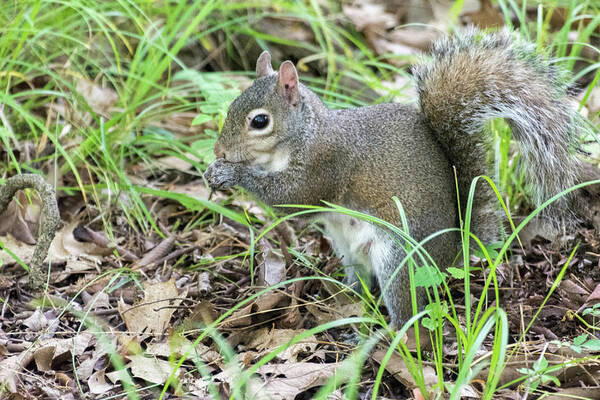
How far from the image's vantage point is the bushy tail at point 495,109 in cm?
243

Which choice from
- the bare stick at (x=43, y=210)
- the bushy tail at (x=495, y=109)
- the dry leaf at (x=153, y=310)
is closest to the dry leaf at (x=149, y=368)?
the dry leaf at (x=153, y=310)

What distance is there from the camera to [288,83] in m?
2.57

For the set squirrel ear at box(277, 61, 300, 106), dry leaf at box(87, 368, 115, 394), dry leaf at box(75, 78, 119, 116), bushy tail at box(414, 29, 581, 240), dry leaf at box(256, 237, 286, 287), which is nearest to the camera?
dry leaf at box(87, 368, 115, 394)

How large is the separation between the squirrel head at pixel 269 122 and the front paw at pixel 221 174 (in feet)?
0.08

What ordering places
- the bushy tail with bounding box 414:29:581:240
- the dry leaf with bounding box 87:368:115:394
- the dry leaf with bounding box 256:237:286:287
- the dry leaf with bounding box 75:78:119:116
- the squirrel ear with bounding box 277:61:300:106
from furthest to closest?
the dry leaf with bounding box 75:78:119:116 → the dry leaf with bounding box 256:237:286:287 → the squirrel ear with bounding box 277:61:300:106 → the bushy tail with bounding box 414:29:581:240 → the dry leaf with bounding box 87:368:115:394

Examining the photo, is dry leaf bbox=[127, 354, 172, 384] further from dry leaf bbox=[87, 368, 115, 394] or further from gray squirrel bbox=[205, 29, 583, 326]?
gray squirrel bbox=[205, 29, 583, 326]

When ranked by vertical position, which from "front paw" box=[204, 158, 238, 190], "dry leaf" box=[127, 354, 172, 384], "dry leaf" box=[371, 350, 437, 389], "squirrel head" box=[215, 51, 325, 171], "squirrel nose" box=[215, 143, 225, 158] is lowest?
"dry leaf" box=[371, 350, 437, 389]

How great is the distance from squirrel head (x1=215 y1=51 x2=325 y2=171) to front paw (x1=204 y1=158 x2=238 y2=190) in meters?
0.02

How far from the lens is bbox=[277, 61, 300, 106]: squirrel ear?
99.8 inches

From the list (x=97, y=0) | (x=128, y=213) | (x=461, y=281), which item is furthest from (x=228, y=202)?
(x=97, y=0)

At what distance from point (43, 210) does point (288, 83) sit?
0.89 m

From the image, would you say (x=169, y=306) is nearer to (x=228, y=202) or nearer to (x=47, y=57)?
(x=228, y=202)

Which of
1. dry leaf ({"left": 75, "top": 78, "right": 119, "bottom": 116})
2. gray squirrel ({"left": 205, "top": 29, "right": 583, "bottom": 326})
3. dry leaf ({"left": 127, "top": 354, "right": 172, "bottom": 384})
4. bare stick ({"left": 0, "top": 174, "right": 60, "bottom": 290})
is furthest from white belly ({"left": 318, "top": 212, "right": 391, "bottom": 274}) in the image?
dry leaf ({"left": 75, "top": 78, "right": 119, "bottom": 116})

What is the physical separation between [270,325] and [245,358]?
26 cm
